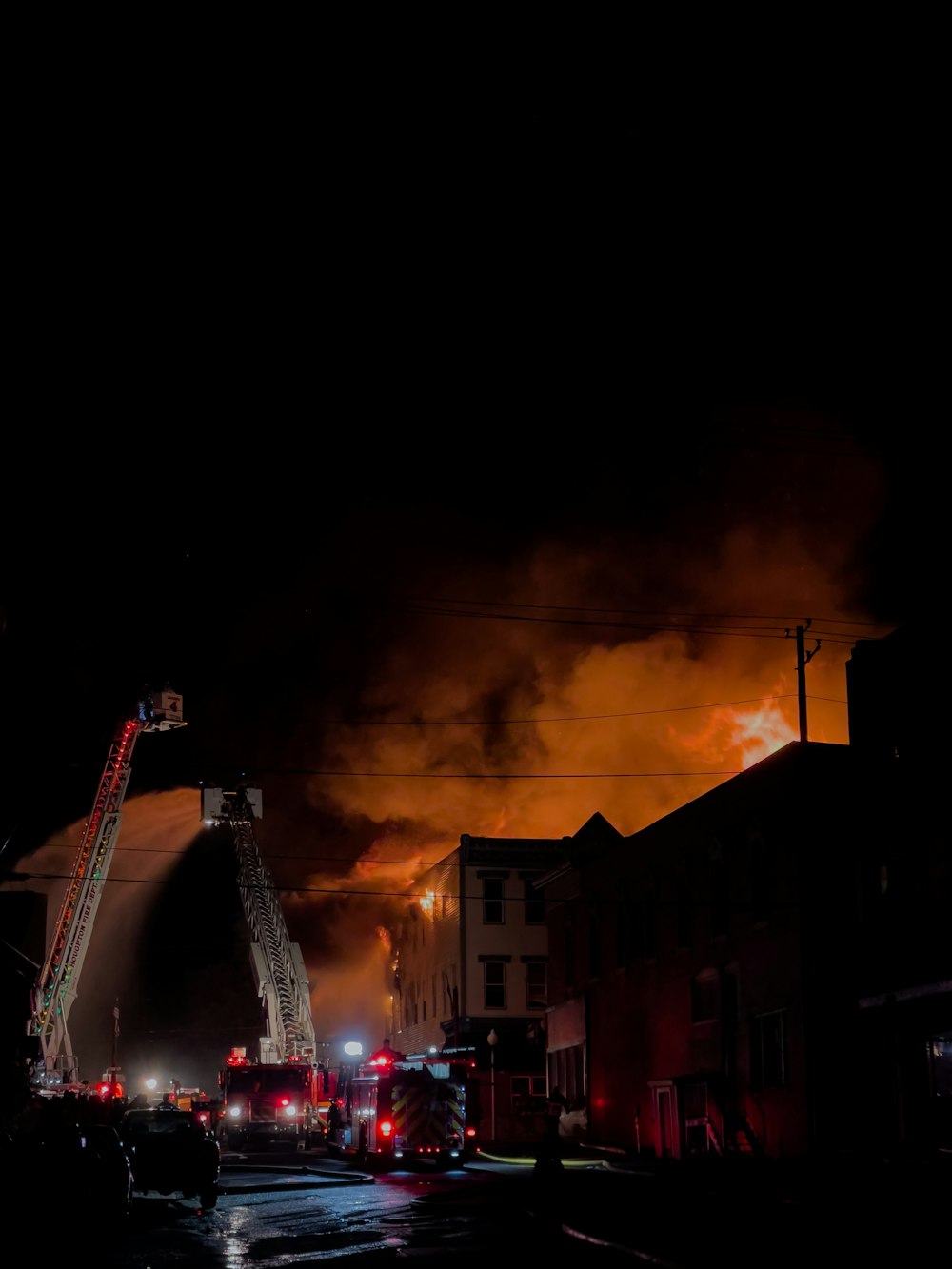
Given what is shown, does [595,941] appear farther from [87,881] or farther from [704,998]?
[87,881]

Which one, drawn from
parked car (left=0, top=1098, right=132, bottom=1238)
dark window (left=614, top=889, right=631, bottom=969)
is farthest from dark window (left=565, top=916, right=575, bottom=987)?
parked car (left=0, top=1098, right=132, bottom=1238)

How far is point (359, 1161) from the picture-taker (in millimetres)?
30281

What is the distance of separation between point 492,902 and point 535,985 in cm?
348

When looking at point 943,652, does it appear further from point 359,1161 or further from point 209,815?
point 209,815

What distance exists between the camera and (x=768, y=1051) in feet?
86.2

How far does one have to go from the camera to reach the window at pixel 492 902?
51.7m

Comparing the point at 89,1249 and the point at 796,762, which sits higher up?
the point at 796,762

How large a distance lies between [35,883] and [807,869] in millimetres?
43916

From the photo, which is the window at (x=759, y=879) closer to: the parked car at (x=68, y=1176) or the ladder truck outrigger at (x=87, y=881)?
the parked car at (x=68, y=1176)

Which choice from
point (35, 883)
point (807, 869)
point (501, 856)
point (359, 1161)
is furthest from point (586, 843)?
point (35, 883)

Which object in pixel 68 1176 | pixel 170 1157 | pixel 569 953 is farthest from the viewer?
pixel 569 953

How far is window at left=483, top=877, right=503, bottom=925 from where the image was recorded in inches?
2036

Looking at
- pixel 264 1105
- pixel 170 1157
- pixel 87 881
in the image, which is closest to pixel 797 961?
pixel 170 1157

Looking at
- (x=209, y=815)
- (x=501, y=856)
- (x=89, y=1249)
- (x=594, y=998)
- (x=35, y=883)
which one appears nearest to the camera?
(x=89, y=1249)
